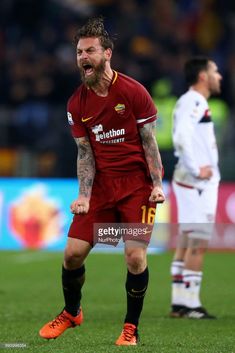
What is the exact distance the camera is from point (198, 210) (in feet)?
34.6

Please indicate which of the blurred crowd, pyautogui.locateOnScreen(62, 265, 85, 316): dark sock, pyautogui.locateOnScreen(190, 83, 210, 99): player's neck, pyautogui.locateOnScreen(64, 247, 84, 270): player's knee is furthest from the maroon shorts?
the blurred crowd

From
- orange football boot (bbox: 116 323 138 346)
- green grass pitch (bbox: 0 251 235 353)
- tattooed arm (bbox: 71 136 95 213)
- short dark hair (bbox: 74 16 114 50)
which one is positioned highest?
short dark hair (bbox: 74 16 114 50)

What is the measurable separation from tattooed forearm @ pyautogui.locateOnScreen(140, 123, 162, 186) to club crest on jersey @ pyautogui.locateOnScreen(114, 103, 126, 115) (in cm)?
21

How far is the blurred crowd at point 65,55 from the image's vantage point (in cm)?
1939

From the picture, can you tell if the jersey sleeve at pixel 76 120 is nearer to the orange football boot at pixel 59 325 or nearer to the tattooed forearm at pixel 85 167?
the tattooed forearm at pixel 85 167

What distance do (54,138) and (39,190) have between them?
133cm

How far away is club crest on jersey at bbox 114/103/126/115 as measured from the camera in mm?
8133

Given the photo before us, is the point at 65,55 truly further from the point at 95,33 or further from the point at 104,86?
the point at 95,33

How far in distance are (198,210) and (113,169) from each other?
245 cm

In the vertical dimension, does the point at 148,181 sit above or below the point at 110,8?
below

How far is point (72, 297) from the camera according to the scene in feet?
27.5

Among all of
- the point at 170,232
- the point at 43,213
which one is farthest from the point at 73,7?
the point at 170,232

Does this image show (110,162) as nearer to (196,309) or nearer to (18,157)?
(196,309)

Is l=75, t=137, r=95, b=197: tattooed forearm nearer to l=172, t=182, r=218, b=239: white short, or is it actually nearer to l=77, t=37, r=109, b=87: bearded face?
l=77, t=37, r=109, b=87: bearded face
